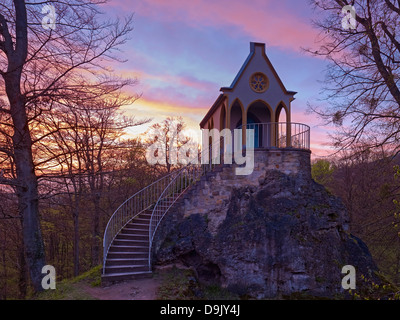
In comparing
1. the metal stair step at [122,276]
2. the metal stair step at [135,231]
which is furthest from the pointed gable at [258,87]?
the metal stair step at [122,276]

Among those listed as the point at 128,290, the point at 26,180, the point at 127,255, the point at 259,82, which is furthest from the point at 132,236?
the point at 259,82

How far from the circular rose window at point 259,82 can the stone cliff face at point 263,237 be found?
476 centimetres

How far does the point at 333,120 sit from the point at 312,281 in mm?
6453

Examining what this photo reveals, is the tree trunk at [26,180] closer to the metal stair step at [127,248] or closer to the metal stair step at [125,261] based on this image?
the metal stair step at [125,261]

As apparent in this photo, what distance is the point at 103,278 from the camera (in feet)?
27.5

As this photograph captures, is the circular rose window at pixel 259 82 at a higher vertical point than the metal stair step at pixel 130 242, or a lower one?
higher

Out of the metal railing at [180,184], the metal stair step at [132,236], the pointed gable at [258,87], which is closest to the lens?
the metal stair step at [132,236]

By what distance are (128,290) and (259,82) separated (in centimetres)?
1105

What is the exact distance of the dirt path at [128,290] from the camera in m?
7.51

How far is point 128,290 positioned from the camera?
794 centimetres

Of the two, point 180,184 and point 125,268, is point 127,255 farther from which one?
point 180,184

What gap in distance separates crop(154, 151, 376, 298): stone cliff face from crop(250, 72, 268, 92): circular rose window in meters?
4.76

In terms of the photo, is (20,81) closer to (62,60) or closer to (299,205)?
(62,60)

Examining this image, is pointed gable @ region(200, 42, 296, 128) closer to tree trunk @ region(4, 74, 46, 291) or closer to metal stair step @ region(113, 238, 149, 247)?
metal stair step @ region(113, 238, 149, 247)
